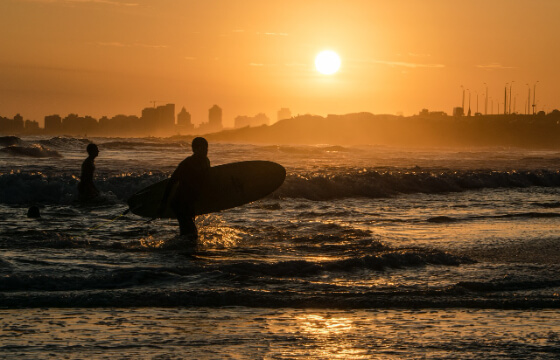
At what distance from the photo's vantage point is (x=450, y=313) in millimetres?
7059

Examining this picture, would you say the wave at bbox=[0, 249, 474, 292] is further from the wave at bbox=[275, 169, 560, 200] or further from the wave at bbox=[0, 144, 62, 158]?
the wave at bbox=[0, 144, 62, 158]

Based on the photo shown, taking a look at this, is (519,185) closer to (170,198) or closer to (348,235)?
(348,235)

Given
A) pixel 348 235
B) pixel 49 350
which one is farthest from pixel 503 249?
pixel 49 350

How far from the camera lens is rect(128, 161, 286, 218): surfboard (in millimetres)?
13234

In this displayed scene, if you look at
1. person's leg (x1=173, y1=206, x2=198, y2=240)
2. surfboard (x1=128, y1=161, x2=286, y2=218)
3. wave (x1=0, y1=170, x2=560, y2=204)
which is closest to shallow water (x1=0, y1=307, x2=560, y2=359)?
person's leg (x1=173, y1=206, x2=198, y2=240)

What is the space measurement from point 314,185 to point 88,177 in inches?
373

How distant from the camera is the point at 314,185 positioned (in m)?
24.0

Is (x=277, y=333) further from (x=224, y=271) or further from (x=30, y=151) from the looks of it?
(x=30, y=151)

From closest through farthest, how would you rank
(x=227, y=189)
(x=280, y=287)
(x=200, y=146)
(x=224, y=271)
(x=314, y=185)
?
1. (x=280, y=287)
2. (x=224, y=271)
3. (x=200, y=146)
4. (x=227, y=189)
5. (x=314, y=185)

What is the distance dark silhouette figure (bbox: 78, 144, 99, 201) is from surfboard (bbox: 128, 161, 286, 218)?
2420 millimetres

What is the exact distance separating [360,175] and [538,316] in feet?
64.4

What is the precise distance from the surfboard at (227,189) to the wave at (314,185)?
Answer: 7.59 metres

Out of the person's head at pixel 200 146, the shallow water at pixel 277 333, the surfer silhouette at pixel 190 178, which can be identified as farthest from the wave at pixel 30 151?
the shallow water at pixel 277 333

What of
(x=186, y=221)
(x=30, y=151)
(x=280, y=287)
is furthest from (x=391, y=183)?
(x=30, y=151)
